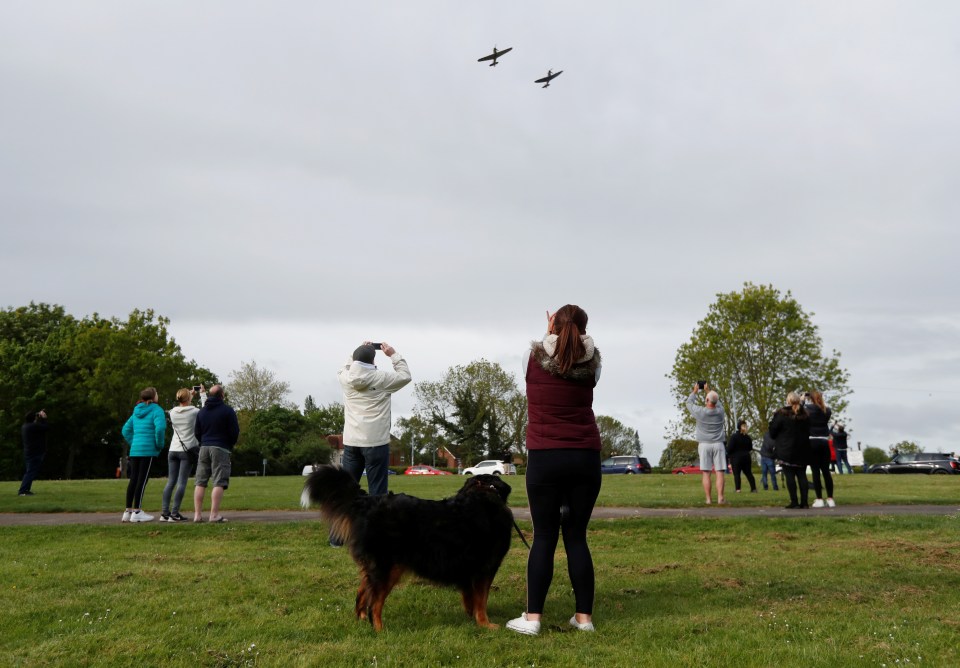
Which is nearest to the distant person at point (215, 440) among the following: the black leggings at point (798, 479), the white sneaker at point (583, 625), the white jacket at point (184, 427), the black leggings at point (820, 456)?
the white jacket at point (184, 427)

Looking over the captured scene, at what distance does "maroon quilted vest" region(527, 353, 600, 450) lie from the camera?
5.51 meters

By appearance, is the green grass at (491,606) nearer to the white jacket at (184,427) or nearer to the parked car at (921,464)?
the white jacket at (184,427)

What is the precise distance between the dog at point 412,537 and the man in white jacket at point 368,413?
9.81 feet

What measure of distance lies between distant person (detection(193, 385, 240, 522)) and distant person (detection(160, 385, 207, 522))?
0.52 meters

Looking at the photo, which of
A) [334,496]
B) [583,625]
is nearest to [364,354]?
[334,496]

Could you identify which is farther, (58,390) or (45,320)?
(45,320)

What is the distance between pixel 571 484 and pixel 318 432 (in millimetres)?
73239

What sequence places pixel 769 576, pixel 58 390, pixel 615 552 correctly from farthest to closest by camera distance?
pixel 58 390 → pixel 615 552 → pixel 769 576

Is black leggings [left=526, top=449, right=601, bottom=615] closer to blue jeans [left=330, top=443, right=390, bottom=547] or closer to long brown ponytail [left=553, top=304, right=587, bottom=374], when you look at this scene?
long brown ponytail [left=553, top=304, right=587, bottom=374]

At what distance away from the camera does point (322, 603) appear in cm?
627

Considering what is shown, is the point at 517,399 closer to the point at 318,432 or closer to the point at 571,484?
the point at 318,432

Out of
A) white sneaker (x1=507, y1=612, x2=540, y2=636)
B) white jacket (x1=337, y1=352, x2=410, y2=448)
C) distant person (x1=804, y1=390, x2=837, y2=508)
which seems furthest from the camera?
distant person (x1=804, y1=390, x2=837, y2=508)

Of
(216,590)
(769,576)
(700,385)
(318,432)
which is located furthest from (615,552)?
(318,432)

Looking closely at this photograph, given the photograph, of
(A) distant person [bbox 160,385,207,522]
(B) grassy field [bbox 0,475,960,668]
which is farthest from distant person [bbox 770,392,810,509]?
(A) distant person [bbox 160,385,207,522]
